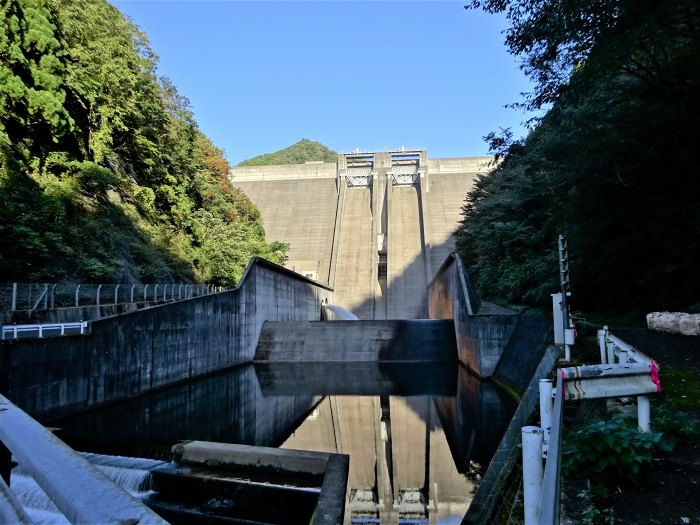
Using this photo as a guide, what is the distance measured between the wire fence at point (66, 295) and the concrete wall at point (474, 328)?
914cm

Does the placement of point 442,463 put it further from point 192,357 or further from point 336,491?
point 192,357

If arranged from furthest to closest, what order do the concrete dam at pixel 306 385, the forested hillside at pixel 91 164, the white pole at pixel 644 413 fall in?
the forested hillside at pixel 91 164, the concrete dam at pixel 306 385, the white pole at pixel 644 413

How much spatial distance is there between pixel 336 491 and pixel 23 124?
47.5 feet

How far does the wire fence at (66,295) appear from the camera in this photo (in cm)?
815

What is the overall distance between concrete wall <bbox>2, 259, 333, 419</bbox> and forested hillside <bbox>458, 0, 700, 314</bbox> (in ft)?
31.2

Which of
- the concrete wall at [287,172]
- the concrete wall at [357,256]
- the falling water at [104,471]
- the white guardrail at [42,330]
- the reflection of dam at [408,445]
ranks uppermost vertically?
the concrete wall at [287,172]

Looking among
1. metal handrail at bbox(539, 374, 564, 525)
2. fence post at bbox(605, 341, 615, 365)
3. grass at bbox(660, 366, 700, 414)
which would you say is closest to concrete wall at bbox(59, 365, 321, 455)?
fence post at bbox(605, 341, 615, 365)

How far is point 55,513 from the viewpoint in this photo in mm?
4152

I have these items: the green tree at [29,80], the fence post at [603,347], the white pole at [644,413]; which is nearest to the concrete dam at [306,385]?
the fence post at [603,347]

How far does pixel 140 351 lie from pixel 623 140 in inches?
449

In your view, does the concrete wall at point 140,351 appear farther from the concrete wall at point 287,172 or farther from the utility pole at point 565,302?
the concrete wall at point 287,172

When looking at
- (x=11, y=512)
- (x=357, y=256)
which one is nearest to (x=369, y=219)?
(x=357, y=256)

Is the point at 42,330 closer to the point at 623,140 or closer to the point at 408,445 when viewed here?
the point at 408,445

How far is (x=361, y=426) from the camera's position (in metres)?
8.44
